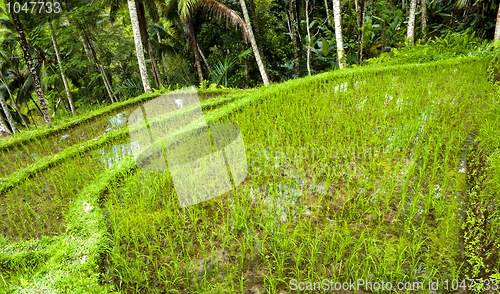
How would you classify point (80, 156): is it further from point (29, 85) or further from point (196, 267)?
point (29, 85)

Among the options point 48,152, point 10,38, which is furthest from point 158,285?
point 10,38

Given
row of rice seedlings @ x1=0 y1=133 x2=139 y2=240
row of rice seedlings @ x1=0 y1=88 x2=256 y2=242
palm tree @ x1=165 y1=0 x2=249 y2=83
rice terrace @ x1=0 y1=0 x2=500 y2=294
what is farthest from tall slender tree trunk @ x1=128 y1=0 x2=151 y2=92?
row of rice seedlings @ x1=0 y1=133 x2=139 y2=240

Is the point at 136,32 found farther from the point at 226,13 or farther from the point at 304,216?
the point at 304,216

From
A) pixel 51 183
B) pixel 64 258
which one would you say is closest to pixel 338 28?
pixel 51 183

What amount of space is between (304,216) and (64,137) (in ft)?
17.4

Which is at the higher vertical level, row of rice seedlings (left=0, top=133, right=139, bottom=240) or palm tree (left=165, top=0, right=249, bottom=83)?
palm tree (left=165, top=0, right=249, bottom=83)

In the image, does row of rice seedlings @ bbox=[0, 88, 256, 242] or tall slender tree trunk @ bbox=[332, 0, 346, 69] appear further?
tall slender tree trunk @ bbox=[332, 0, 346, 69]

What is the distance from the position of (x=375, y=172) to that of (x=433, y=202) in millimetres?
642

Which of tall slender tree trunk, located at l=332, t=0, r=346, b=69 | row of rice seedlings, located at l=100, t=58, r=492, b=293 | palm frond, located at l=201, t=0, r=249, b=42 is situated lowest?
row of rice seedlings, located at l=100, t=58, r=492, b=293

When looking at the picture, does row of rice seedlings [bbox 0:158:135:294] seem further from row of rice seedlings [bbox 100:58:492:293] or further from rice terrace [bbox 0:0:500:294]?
row of rice seedlings [bbox 100:58:492:293]

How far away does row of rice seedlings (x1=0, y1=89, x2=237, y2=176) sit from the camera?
4.52m

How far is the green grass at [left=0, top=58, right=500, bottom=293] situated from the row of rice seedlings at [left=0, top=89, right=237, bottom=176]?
1341 millimetres

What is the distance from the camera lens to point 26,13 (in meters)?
8.00

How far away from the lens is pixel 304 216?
220cm
